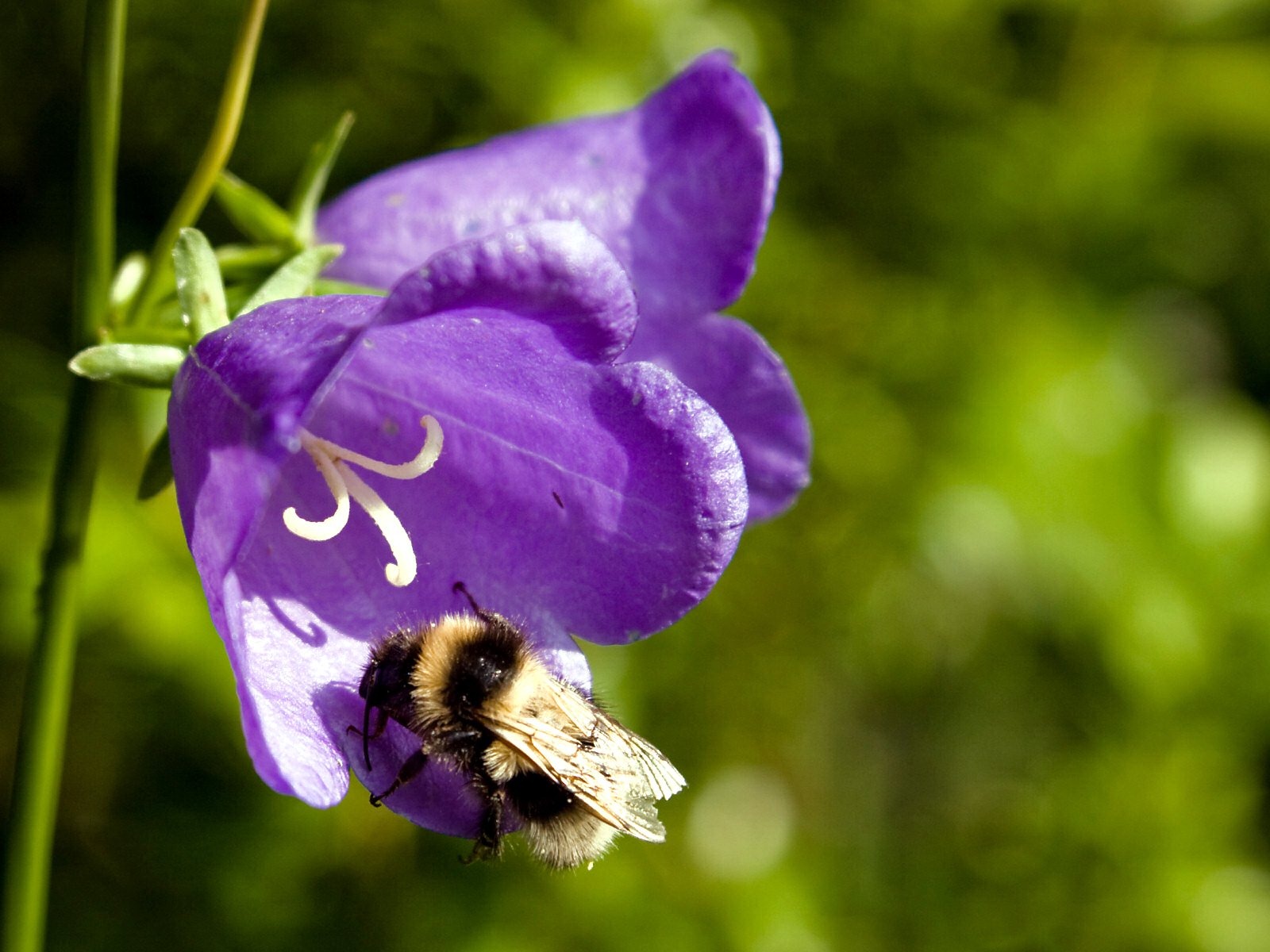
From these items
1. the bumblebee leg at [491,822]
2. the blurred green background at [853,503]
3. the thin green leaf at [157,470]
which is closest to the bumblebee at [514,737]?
the bumblebee leg at [491,822]

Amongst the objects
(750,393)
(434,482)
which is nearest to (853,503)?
(750,393)

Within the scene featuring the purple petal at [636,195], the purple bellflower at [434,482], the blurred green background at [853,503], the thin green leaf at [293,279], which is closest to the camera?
the purple bellflower at [434,482]

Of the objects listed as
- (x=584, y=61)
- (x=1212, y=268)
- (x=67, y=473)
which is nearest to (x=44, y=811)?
(x=67, y=473)

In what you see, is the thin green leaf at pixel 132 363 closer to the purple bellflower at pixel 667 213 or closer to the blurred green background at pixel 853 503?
the purple bellflower at pixel 667 213

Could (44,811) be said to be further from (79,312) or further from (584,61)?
(584,61)

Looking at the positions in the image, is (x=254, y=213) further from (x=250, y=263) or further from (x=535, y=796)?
(x=535, y=796)

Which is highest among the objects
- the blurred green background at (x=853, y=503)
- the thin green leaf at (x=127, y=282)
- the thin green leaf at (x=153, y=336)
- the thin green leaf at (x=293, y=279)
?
the thin green leaf at (x=293, y=279)
